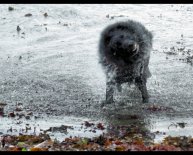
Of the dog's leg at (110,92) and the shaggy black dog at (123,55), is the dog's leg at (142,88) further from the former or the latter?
the dog's leg at (110,92)

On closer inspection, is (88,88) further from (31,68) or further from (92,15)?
(92,15)

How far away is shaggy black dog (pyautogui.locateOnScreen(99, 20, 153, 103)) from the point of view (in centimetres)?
1246

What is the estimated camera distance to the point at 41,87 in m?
15.0

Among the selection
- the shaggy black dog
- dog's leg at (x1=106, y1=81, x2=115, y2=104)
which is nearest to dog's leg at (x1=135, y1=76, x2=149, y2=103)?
the shaggy black dog

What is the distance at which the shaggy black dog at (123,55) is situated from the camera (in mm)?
12461

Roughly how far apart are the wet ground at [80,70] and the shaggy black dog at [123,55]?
0.68 metres

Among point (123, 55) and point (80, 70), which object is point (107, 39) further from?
point (80, 70)

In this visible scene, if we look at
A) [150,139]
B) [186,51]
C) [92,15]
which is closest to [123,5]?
[92,15]

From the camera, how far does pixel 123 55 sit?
493 inches

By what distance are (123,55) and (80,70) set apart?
5.01m

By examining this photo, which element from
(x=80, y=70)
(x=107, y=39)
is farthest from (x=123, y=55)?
(x=80, y=70)

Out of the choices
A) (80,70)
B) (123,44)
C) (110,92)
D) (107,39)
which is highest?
(107,39)

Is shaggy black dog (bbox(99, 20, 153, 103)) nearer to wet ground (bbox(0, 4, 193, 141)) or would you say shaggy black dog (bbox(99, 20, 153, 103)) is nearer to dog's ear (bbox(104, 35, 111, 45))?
dog's ear (bbox(104, 35, 111, 45))

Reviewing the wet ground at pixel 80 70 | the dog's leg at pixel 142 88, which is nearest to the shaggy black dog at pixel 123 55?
the dog's leg at pixel 142 88
